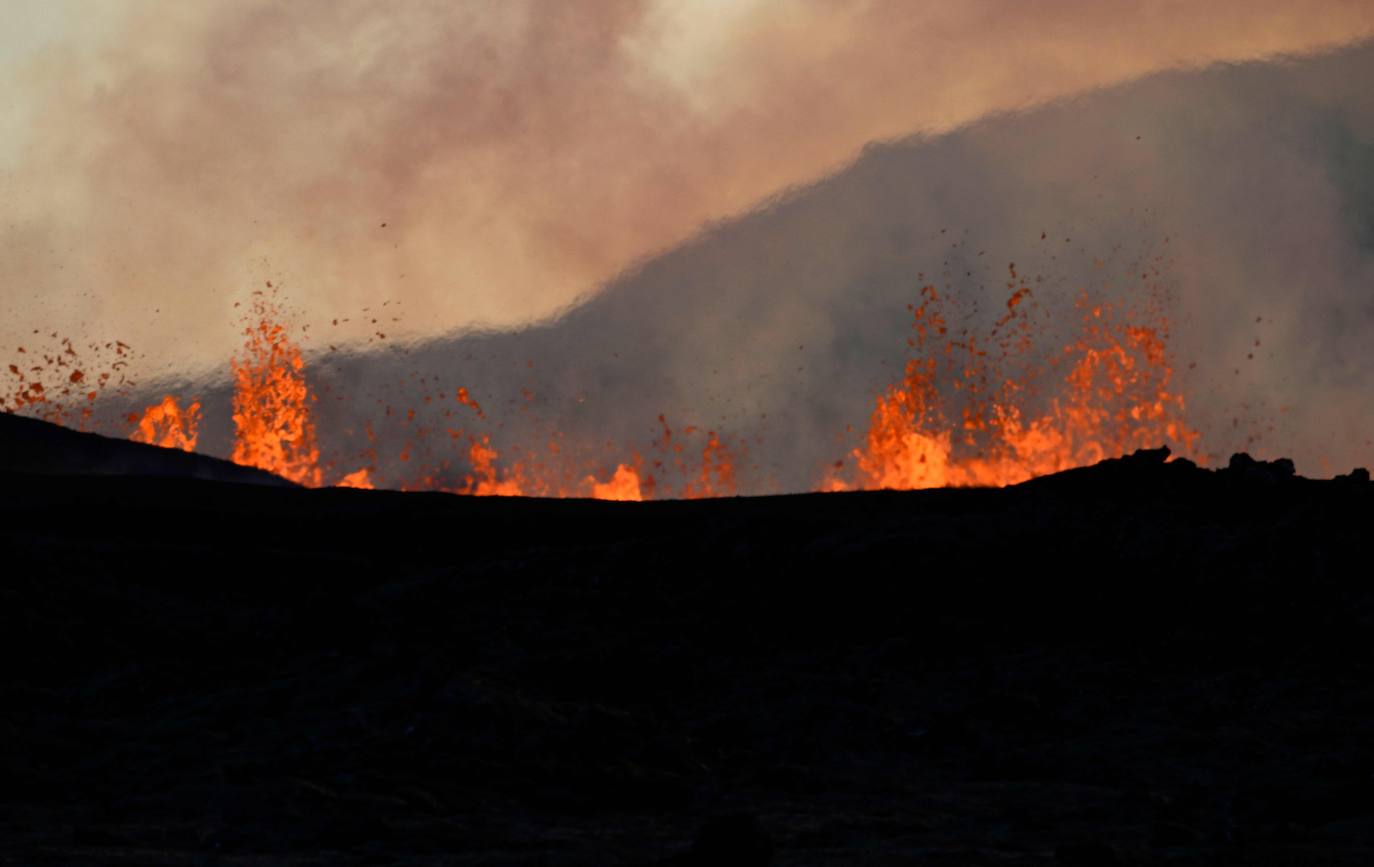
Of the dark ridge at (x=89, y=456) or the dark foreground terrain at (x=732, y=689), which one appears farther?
the dark ridge at (x=89, y=456)

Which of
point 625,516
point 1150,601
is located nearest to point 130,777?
point 1150,601

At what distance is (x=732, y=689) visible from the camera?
18.3 m

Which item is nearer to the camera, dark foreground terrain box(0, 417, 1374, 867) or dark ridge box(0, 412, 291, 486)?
dark foreground terrain box(0, 417, 1374, 867)

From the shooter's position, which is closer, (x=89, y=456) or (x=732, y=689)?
(x=732, y=689)

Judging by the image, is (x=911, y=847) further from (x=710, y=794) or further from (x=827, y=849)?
(x=710, y=794)

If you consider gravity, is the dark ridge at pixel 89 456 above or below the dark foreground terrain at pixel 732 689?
above

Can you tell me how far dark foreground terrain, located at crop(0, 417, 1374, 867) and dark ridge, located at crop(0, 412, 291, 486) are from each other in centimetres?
2532

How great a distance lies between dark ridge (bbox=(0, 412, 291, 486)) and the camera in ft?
170

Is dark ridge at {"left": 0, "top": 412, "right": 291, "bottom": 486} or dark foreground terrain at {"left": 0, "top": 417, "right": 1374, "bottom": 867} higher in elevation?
dark ridge at {"left": 0, "top": 412, "right": 291, "bottom": 486}

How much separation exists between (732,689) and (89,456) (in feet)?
132

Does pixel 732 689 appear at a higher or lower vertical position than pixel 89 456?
lower

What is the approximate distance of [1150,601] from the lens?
21.1 m

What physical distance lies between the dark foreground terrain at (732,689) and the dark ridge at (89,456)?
83.1 ft

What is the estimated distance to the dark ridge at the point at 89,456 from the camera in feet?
170
